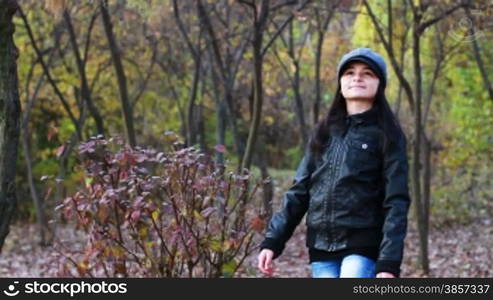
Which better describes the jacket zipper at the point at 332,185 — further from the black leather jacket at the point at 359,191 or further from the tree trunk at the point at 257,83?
the tree trunk at the point at 257,83

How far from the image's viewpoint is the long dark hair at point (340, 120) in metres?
3.82

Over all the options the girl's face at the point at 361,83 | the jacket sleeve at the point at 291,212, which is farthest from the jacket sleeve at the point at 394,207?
the jacket sleeve at the point at 291,212

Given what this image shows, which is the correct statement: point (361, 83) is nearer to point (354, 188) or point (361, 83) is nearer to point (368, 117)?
point (368, 117)

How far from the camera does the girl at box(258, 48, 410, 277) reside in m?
3.66

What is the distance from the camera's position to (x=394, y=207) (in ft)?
Result: 11.8

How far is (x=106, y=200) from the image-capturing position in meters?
5.84

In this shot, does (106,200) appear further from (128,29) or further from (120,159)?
(128,29)

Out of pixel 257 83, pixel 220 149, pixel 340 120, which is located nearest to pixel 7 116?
pixel 220 149

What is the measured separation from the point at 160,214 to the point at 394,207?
104 inches

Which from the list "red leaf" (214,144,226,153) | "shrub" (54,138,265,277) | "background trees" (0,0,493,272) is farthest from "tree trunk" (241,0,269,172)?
"shrub" (54,138,265,277)

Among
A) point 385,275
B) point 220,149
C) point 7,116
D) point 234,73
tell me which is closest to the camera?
point 385,275

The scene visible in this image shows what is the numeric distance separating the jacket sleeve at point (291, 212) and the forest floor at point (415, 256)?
13.8ft

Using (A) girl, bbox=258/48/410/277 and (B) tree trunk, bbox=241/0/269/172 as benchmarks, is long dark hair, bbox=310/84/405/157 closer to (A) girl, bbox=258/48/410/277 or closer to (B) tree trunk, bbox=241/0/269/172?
(A) girl, bbox=258/48/410/277

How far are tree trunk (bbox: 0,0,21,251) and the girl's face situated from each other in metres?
2.20
